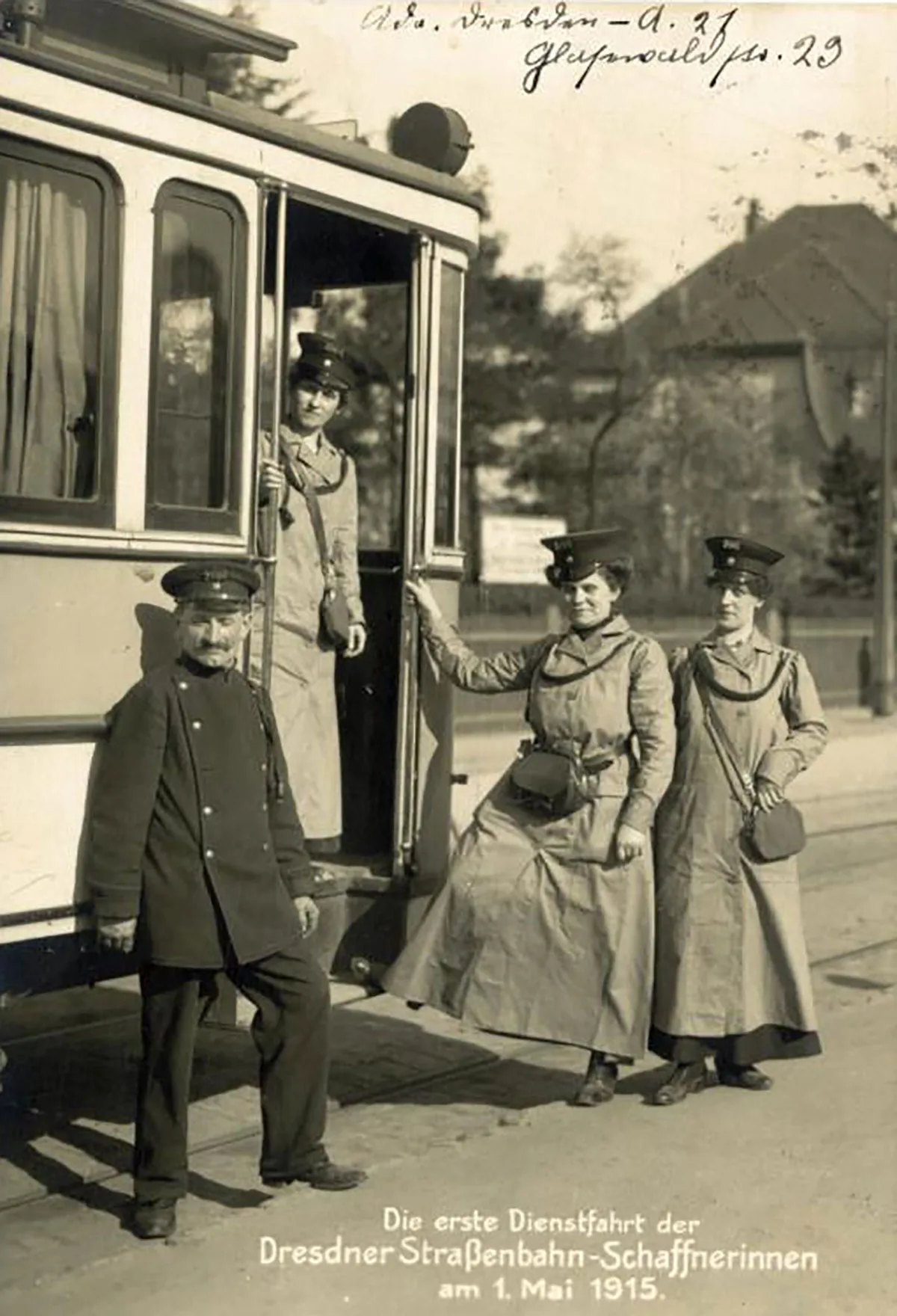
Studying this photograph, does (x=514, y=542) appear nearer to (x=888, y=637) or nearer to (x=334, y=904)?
(x=888, y=637)

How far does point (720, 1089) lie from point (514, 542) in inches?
511

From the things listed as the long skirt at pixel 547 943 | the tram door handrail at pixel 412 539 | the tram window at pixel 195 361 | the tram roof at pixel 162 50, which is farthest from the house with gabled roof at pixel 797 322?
the tram window at pixel 195 361

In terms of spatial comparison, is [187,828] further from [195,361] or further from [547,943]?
[547,943]

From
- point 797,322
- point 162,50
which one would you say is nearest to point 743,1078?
point 162,50

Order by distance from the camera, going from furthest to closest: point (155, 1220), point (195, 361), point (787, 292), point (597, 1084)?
point (787, 292) → point (597, 1084) → point (195, 361) → point (155, 1220)

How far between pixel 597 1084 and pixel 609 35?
346 centimetres

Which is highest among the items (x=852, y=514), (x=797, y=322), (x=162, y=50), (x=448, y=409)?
(x=797, y=322)

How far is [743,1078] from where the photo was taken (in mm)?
6078

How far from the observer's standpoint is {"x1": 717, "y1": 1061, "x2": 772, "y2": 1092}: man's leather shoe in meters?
6.04

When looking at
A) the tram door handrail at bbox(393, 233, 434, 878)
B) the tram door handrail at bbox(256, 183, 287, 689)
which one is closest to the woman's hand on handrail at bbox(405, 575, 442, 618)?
the tram door handrail at bbox(393, 233, 434, 878)

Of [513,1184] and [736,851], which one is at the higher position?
[736,851]

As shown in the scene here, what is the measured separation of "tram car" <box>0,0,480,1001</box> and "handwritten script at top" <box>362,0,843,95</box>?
47cm

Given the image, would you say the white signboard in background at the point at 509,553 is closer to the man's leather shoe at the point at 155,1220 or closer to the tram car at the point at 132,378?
the tram car at the point at 132,378

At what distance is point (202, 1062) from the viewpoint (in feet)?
20.7
